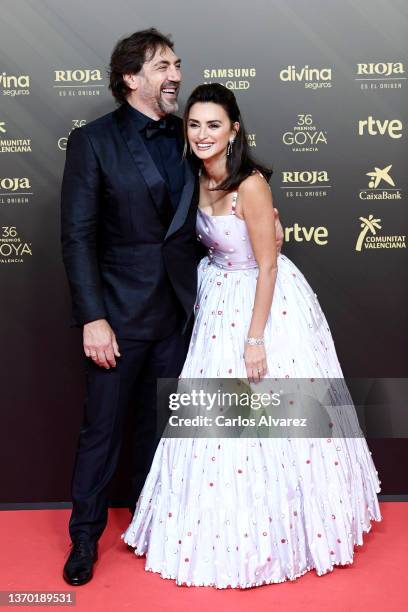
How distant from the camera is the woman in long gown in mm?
2475

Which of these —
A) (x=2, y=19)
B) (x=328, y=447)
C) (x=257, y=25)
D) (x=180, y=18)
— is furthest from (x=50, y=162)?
(x=328, y=447)

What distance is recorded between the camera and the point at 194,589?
249 centimetres

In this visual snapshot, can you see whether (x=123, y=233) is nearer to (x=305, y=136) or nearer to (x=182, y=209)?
(x=182, y=209)

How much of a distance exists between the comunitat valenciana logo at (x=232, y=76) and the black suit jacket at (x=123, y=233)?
559 mm

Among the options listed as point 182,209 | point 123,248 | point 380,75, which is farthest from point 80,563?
point 380,75

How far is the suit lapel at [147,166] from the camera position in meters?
2.52

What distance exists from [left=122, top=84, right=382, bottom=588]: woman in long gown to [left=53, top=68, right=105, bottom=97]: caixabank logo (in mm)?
679

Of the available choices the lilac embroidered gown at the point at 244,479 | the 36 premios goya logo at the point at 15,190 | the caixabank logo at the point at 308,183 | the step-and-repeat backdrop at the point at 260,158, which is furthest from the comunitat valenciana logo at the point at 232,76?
the 36 premios goya logo at the point at 15,190

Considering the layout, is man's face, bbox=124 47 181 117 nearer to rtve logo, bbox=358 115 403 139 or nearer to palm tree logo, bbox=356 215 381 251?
rtve logo, bbox=358 115 403 139

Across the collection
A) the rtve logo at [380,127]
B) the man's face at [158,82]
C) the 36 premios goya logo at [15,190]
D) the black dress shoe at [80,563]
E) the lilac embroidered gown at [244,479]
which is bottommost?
the black dress shoe at [80,563]

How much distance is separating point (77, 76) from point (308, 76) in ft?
3.03

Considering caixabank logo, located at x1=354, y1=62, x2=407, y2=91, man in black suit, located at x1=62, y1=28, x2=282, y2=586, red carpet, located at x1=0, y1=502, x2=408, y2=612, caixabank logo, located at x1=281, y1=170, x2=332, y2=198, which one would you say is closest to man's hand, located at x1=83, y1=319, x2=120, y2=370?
man in black suit, located at x1=62, y1=28, x2=282, y2=586

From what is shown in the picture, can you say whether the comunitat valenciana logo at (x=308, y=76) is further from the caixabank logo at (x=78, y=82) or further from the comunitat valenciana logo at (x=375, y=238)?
the caixabank logo at (x=78, y=82)

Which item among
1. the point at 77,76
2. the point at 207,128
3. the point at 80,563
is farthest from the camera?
the point at 77,76
